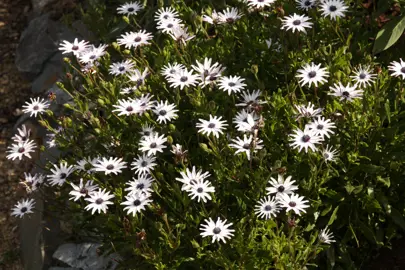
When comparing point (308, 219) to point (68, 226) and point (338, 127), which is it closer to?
point (338, 127)

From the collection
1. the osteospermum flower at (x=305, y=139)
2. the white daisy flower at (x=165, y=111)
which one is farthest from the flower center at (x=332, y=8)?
the white daisy flower at (x=165, y=111)

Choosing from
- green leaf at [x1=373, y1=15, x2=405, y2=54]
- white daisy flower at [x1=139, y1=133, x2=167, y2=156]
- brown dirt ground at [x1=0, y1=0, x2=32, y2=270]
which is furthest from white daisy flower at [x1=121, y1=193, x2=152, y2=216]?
brown dirt ground at [x1=0, y1=0, x2=32, y2=270]

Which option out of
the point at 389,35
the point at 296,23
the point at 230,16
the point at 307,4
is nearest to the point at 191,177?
the point at 296,23

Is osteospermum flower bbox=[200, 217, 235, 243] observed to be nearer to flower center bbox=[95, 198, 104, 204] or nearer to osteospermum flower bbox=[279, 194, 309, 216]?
osteospermum flower bbox=[279, 194, 309, 216]

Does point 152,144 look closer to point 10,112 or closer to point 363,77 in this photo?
point 363,77

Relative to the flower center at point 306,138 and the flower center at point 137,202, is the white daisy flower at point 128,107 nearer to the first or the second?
the flower center at point 137,202

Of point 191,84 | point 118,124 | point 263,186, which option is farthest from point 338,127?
point 118,124
